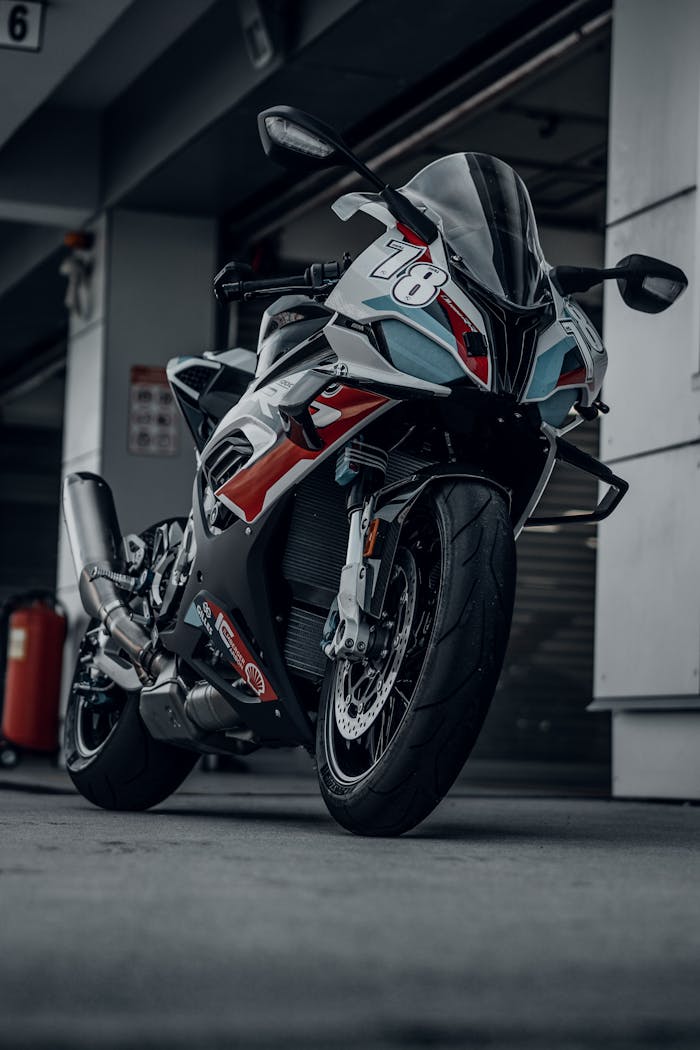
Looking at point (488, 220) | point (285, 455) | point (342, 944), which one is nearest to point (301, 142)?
point (488, 220)

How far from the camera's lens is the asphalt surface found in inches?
61.5

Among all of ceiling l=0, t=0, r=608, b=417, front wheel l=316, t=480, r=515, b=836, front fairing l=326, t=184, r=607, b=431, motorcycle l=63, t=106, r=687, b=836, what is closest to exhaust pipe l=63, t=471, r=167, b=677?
motorcycle l=63, t=106, r=687, b=836

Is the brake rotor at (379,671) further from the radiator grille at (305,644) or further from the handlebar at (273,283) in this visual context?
the handlebar at (273,283)

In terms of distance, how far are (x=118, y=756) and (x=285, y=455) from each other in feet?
4.01

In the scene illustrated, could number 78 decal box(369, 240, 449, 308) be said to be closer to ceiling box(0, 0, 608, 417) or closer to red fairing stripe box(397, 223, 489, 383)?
red fairing stripe box(397, 223, 489, 383)

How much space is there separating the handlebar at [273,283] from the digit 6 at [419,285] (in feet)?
1.00

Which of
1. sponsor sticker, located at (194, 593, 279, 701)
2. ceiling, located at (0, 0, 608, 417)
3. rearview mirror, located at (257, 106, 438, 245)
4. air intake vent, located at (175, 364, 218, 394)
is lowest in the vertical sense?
sponsor sticker, located at (194, 593, 279, 701)

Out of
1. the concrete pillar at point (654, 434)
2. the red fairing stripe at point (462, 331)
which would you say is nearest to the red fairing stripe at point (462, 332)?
the red fairing stripe at point (462, 331)

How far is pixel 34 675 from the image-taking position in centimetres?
1091

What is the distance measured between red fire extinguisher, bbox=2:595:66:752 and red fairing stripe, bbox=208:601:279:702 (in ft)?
22.6

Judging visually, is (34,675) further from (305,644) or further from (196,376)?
(305,644)

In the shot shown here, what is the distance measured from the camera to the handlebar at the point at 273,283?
388 centimetres

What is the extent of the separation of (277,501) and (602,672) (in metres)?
2.56

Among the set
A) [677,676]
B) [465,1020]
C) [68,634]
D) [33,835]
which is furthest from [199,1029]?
[68,634]
